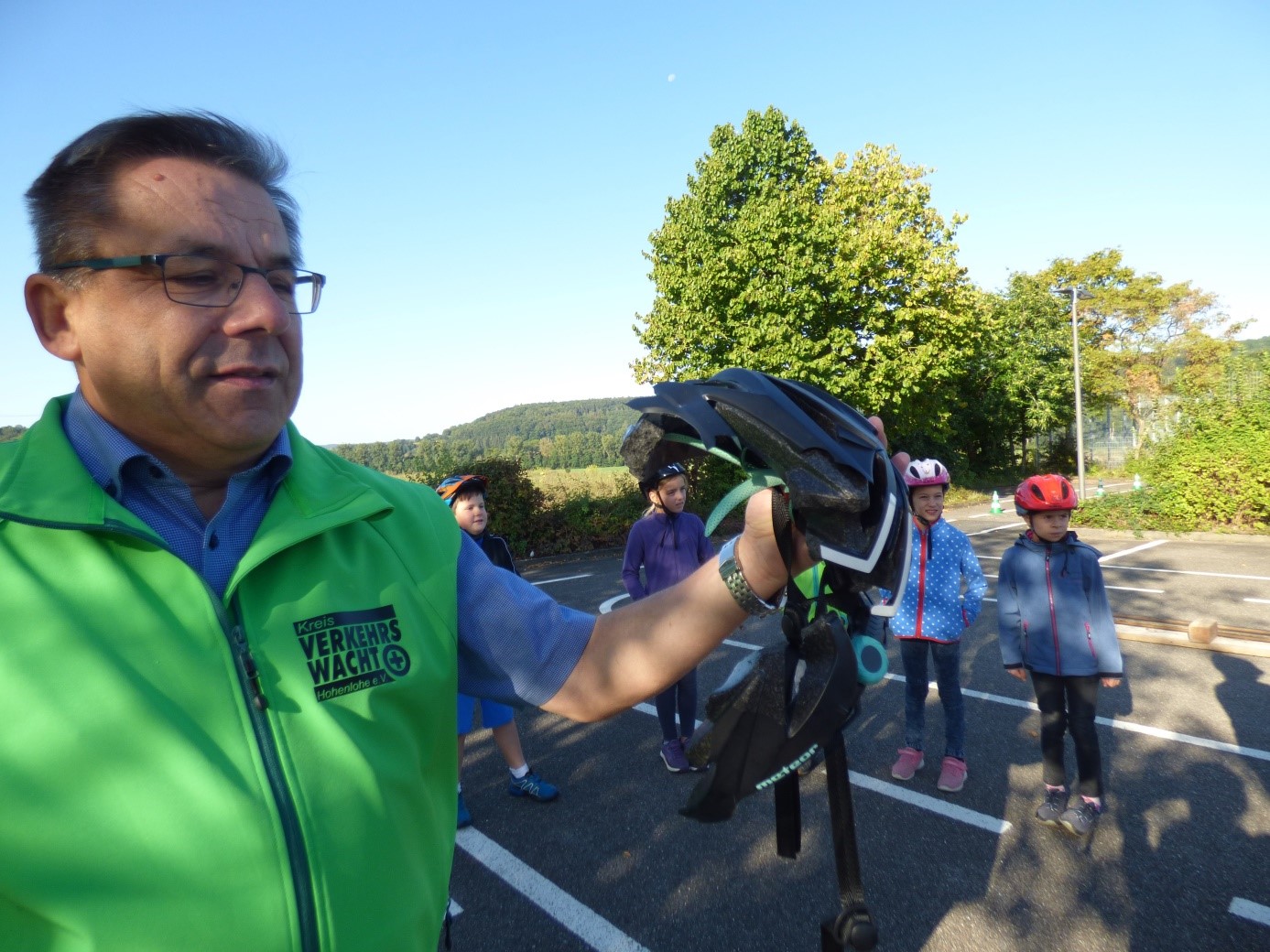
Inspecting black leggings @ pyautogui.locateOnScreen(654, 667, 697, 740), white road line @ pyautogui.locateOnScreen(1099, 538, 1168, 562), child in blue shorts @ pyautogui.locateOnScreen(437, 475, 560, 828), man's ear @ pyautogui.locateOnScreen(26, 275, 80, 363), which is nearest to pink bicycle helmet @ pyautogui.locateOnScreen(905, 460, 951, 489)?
black leggings @ pyautogui.locateOnScreen(654, 667, 697, 740)

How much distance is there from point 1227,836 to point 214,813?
186 inches

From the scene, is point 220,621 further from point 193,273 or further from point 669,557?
point 669,557

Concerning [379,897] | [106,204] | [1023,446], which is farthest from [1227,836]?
[1023,446]

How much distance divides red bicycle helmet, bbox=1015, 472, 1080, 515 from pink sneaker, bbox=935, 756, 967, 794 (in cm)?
160

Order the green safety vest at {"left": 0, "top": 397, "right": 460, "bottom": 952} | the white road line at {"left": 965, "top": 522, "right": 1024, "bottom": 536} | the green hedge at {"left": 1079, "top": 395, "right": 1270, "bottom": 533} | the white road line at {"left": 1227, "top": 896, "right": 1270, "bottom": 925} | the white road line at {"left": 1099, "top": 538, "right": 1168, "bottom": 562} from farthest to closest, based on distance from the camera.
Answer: the white road line at {"left": 965, "top": 522, "right": 1024, "bottom": 536}
the green hedge at {"left": 1079, "top": 395, "right": 1270, "bottom": 533}
the white road line at {"left": 1099, "top": 538, "right": 1168, "bottom": 562}
the white road line at {"left": 1227, "top": 896, "right": 1270, "bottom": 925}
the green safety vest at {"left": 0, "top": 397, "right": 460, "bottom": 952}

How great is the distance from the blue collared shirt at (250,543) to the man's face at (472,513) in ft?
10.6

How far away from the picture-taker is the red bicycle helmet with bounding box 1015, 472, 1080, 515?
4105 millimetres

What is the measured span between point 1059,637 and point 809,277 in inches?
660

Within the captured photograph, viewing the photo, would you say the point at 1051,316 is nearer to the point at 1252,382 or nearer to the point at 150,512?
the point at 1252,382

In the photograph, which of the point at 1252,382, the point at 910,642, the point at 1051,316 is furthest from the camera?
the point at 1051,316

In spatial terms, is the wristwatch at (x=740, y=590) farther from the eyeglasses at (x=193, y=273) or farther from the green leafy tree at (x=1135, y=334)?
the green leafy tree at (x=1135, y=334)

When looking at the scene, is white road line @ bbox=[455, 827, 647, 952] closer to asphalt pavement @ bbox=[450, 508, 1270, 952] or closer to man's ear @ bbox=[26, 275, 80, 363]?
asphalt pavement @ bbox=[450, 508, 1270, 952]

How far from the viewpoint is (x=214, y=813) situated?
103cm

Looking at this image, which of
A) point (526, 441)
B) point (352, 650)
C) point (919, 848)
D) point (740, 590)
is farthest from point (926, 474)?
point (526, 441)
